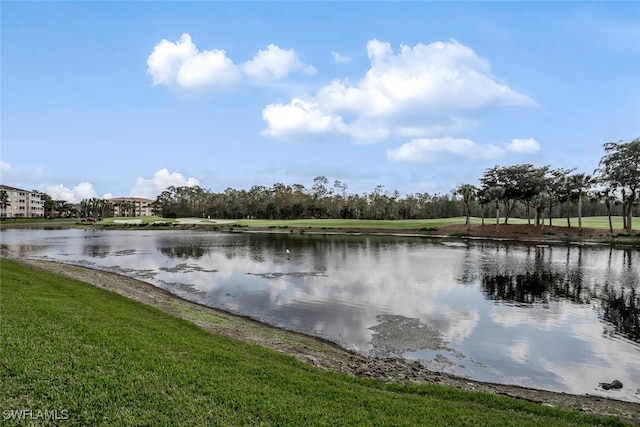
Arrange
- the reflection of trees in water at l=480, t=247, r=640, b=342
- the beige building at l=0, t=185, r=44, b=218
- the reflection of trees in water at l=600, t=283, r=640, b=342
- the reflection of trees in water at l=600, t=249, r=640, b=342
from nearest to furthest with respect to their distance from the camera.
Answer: the reflection of trees in water at l=600, t=283, r=640, b=342, the reflection of trees in water at l=600, t=249, r=640, b=342, the reflection of trees in water at l=480, t=247, r=640, b=342, the beige building at l=0, t=185, r=44, b=218

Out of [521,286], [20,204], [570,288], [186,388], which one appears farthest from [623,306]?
[20,204]

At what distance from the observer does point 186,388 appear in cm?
609

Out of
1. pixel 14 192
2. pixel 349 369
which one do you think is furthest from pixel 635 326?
pixel 14 192

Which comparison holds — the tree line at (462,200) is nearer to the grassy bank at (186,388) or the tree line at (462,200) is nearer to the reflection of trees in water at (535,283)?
the reflection of trees in water at (535,283)

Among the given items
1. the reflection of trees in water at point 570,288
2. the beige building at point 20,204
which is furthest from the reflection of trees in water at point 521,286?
the beige building at point 20,204

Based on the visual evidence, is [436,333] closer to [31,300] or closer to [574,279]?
[31,300]

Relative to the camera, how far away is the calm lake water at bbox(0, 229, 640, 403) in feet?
36.5

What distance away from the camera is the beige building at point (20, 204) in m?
134

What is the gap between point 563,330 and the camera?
46.1 ft

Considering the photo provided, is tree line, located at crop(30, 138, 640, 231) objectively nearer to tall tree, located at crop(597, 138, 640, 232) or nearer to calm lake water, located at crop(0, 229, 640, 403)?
tall tree, located at crop(597, 138, 640, 232)

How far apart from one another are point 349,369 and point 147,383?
5125 millimetres

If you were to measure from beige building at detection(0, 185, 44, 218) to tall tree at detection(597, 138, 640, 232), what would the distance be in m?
170

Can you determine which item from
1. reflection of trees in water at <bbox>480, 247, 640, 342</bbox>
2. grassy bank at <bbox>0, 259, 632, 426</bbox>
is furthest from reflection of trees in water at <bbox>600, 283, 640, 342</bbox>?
grassy bank at <bbox>0, 259, 632, 426</bbox>

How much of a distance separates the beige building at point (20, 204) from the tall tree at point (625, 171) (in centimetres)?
16965
